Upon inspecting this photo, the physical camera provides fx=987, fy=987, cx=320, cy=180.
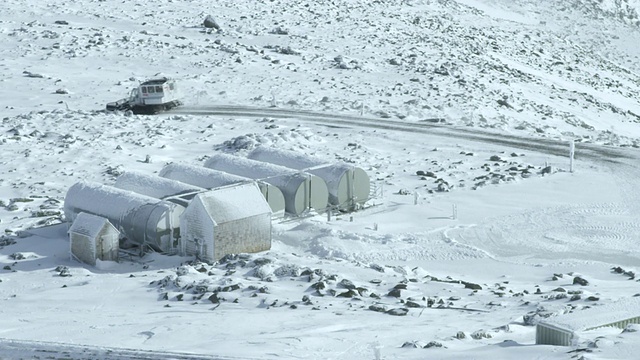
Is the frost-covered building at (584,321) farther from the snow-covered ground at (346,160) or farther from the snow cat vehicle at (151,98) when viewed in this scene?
the snow cat vehicle at (151,98)

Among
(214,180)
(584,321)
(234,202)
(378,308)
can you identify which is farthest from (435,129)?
(584,321)

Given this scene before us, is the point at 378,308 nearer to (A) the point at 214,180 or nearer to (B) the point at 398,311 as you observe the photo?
(B) the point at 398,311

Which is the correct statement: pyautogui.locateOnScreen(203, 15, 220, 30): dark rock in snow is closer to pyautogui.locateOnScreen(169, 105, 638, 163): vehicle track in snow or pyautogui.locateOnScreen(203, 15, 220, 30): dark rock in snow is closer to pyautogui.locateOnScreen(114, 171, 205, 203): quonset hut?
pyautogui.locateOnScreen(169, 105, 638, 163): vehicle track in snow

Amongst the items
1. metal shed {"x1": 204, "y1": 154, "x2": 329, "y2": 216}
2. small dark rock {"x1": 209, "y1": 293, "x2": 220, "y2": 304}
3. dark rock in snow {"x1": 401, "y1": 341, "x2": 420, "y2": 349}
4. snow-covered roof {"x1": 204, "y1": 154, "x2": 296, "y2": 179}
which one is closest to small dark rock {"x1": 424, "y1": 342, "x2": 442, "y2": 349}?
dark rock in snow {"x1": 401, "y1": 341, "x2": 420, "y2": 349}

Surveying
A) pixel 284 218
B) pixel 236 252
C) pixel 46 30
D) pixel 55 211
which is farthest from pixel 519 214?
pixel 46 30

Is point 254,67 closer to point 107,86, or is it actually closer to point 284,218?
point 107,86
